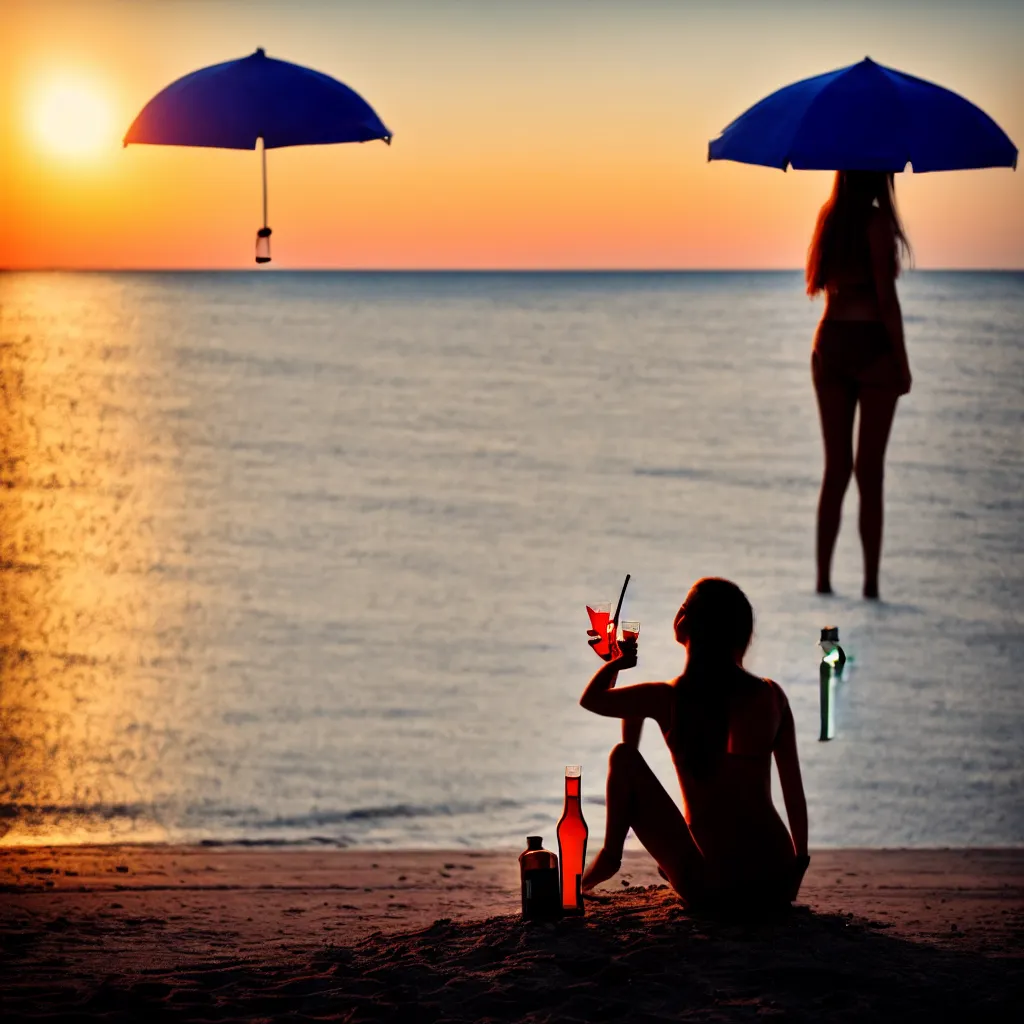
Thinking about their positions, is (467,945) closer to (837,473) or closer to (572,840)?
(572,840)

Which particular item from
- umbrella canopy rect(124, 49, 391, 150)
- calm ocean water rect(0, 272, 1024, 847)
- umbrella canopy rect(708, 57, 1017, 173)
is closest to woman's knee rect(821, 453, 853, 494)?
calm ocean water rect(0, 272, 1024, 847)

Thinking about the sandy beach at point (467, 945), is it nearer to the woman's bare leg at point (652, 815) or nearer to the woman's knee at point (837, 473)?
the woman's bare leg at point (652, 815)

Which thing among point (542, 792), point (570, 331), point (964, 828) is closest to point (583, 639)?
point (542, 792)

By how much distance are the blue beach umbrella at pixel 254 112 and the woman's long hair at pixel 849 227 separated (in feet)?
8.06

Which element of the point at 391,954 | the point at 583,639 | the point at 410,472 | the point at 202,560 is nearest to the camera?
the point at 391,954

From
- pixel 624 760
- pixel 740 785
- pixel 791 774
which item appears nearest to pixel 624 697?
pixel 624 760

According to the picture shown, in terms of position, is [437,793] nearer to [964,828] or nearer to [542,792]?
[542,792]

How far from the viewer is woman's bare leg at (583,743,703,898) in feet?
14.4

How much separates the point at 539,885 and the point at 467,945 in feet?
0.85

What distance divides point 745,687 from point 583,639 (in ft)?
14.5

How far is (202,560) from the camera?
10.6 metres

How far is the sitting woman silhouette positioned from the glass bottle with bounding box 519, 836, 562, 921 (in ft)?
0.70

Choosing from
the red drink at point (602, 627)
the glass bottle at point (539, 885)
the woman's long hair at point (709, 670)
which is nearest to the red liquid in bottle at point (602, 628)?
the red drink at point (602, 627)

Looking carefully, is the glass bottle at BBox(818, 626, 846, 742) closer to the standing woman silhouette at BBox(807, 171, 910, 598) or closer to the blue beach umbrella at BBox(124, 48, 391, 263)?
the standing woman silhouette at BBox(807, 171, 910, 598)
